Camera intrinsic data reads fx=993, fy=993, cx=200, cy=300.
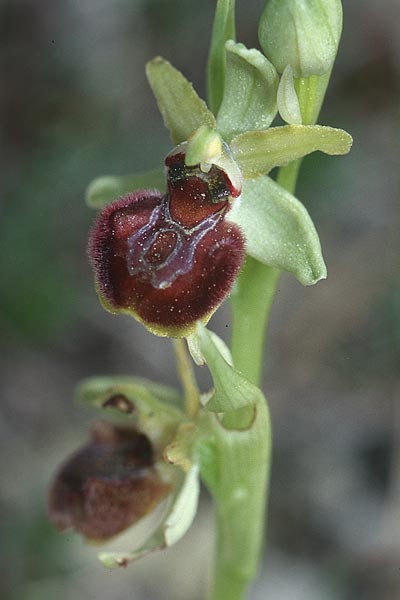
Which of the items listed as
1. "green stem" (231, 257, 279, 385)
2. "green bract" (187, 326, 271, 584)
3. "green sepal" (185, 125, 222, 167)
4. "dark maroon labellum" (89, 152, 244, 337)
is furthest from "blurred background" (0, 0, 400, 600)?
"green sepal" (185, 125, 222, 167)

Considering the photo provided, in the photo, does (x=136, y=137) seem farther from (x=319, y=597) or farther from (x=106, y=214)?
(x=106, y=214)

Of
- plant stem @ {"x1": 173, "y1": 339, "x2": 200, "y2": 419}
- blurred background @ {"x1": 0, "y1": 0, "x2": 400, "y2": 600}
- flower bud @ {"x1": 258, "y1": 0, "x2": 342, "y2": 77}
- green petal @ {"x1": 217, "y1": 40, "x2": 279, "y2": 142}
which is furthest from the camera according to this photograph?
blurred background @ {"x1": 0, "y1": 0, "x2": 400, "y2": 600}

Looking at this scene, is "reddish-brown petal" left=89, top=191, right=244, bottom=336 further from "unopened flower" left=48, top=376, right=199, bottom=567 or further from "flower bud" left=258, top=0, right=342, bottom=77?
"unopened flower" left=48, top=376, right=199, bottom=567

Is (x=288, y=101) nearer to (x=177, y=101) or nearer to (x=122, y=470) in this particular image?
(x=177, y=101)

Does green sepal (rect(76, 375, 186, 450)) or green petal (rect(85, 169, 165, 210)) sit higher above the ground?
green petal (rect(85, 169, 165, 210))

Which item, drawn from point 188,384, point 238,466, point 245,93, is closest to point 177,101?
point 245,93

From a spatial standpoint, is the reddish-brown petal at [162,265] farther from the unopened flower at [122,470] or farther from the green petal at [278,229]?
the unopened flower at [122,470]

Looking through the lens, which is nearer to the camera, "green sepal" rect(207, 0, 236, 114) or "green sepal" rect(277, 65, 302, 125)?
"green sepal" rect(277, 65, 302, 125)
